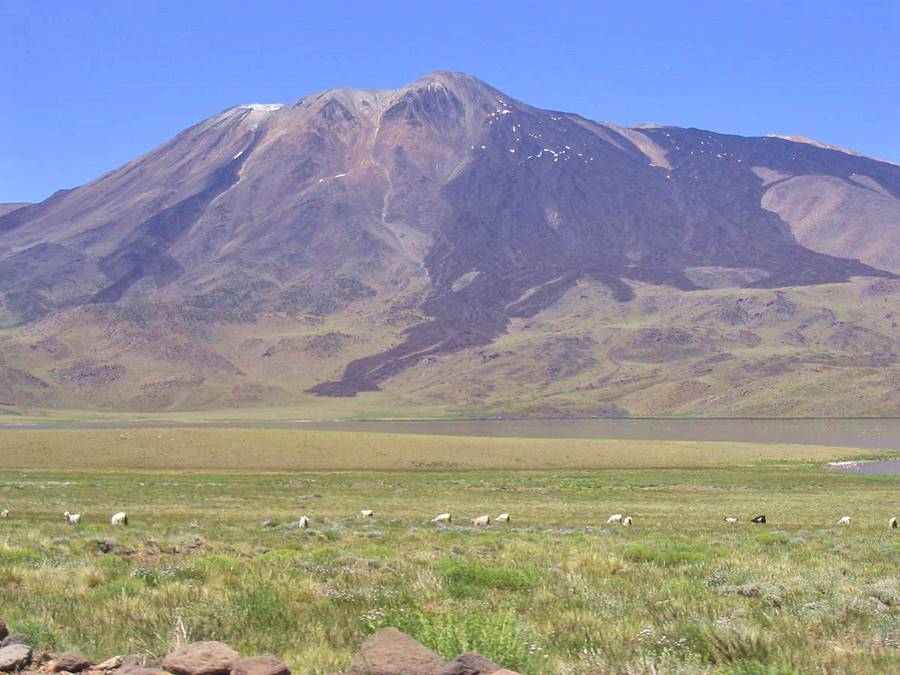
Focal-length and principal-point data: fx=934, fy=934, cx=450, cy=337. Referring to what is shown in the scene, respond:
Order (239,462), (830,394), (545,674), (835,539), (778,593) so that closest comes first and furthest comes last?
(545,674), (778,593), (835,539), (239,462), (830,394)

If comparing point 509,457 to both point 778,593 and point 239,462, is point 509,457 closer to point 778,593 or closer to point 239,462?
point 239,462

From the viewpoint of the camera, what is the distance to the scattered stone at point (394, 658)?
571 cm

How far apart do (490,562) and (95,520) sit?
45.4 ft

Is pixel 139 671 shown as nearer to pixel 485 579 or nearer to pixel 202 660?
pixel 202 660

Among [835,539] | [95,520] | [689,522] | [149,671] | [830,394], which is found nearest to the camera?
[149,671]

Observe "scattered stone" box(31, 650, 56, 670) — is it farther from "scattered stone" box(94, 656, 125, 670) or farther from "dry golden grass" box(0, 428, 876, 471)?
"dry golden grass" box(0, 428, 876, 471)

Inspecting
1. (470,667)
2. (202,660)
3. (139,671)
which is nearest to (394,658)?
(470,667)

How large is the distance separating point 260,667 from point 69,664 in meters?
1.40

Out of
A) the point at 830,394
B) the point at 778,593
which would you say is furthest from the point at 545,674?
the point at 830,394

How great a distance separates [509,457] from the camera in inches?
2790

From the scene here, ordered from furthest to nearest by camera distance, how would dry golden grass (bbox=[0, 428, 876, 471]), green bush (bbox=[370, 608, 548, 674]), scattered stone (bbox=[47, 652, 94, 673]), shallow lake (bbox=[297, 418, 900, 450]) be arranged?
shallow lake (bbox=[297, 418, 900, 450])
dry golden grass (bbox=[0, 428, 876, 471])
green bush (bbox=[370, 608, 548, 674])
scattered stone (bbox=[47, 652, 94, 673])

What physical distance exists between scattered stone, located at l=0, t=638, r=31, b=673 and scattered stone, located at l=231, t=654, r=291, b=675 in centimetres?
147

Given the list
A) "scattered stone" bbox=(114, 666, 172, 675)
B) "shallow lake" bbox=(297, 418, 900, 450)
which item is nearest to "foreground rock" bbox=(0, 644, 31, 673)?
"scattered stone" bbox=(114, 666, 172, 675)

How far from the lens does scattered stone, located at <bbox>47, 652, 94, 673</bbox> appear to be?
20.0 ft
